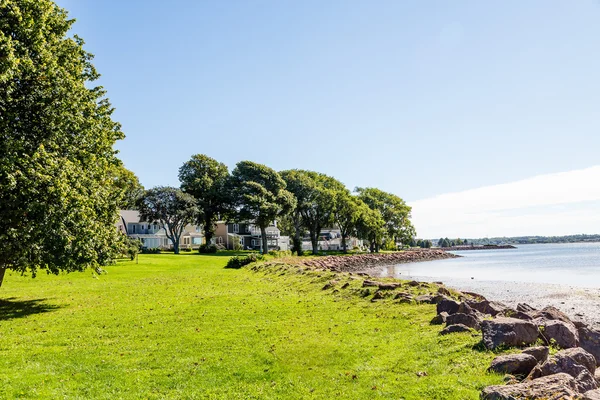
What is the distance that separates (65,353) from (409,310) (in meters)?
11.4

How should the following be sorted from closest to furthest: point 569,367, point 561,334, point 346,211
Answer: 1. point 569,367
2. point 561,334
3. point 346,211

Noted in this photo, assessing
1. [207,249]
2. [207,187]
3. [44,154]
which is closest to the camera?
[44,154]

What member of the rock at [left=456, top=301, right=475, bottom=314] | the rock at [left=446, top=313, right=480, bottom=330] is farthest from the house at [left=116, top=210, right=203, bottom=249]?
the rock at [left=446, top=313, right=480, bottom=330]

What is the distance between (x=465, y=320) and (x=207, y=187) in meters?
77.7

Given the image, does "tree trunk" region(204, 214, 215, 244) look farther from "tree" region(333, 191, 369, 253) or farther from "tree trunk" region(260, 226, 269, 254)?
"tree" region(333, 191, 369, 253)

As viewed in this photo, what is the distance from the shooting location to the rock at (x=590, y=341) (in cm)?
1063

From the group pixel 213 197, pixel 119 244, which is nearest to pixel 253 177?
pixel 213 197

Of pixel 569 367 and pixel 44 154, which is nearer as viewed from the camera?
pixel 569 367

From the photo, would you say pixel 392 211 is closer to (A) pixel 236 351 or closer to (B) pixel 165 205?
(B) pixel 165 205

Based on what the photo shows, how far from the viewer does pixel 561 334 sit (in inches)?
399

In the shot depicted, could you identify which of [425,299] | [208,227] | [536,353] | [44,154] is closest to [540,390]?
[536,353]

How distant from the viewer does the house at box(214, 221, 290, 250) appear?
97562 mm

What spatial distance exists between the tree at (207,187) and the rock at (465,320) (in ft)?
227

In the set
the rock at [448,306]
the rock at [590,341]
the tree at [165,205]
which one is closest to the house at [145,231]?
the tree at [165,205]
